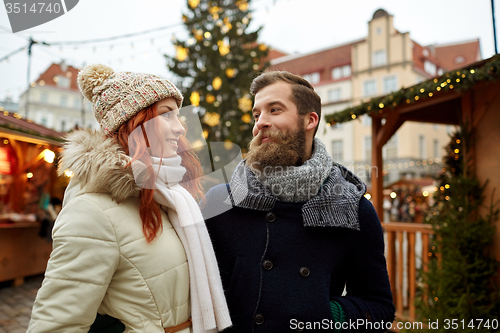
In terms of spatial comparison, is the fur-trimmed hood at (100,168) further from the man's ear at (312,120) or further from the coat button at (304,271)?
the man's ear at (312,120)

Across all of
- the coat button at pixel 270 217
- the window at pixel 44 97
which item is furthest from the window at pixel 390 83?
the window at pixel 44 97

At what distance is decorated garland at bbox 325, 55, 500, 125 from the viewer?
3047 mm

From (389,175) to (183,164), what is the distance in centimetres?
2671

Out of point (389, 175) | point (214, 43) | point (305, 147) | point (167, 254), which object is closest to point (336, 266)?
point (305, 147)

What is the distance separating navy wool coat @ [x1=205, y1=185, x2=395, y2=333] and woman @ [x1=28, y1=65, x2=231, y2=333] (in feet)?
0.51

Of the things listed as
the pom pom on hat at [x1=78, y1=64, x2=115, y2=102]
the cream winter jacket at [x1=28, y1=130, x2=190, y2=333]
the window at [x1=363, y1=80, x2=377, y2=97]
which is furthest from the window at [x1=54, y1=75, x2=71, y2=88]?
the cream winter jacket at [x1=28, y1=130, x2=190, y2=333]

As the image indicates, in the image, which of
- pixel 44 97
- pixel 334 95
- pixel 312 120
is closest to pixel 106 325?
pixel 312 120

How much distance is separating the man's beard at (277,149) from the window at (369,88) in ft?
92.1

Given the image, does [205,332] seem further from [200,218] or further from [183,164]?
[183,164]

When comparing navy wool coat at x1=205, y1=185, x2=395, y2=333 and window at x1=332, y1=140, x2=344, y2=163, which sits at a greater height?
window at x1=332, y1=140, x2=344, y2=163

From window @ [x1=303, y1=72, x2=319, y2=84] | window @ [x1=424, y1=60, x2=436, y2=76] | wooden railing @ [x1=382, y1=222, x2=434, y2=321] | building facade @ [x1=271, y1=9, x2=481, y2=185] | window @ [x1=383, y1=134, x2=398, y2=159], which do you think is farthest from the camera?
window @ [x1=303, y1=72, x2=319, y2=84]

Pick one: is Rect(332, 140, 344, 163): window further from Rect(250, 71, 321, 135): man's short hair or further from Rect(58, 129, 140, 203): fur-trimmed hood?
Rect(58, 129, 140, 203): fur-trimmed hood

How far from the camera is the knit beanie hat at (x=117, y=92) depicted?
1238 millimetres

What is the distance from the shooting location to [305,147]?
163 cm
